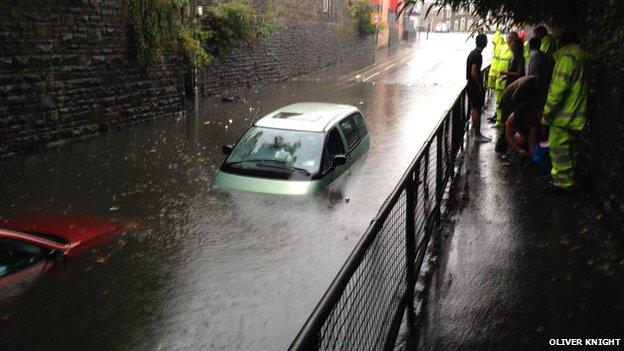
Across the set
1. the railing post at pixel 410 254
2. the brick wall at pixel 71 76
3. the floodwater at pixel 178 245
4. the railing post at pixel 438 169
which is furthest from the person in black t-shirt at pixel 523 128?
the brick wall at pixel 71 76

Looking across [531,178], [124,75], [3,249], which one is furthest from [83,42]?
[531,178]

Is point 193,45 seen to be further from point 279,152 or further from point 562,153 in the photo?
point 562,153

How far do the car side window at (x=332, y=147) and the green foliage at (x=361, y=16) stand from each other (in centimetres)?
3628

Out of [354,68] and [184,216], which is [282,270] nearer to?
[184,216]

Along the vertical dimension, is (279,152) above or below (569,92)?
below

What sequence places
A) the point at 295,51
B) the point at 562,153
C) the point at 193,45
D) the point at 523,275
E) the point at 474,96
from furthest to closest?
1. the point at 295,51
2. the point at 193,45
3. the point at 474,96
4. the point at 562,153
5. the point at 523,275

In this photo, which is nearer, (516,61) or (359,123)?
(359,123)

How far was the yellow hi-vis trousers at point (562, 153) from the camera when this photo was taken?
25.8ft

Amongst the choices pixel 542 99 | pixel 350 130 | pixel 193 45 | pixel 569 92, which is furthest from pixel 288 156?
pixel 193 45

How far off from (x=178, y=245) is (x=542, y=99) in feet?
20.1

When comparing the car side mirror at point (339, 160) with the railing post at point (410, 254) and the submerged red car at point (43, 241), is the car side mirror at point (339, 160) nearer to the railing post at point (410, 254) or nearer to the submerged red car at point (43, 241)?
the submerged red car at point (43, 241)

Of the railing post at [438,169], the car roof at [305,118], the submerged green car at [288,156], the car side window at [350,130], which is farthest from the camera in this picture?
the car side window at [350,130]

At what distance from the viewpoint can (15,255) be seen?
19.9 ft

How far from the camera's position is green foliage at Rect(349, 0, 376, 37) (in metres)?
44.7
